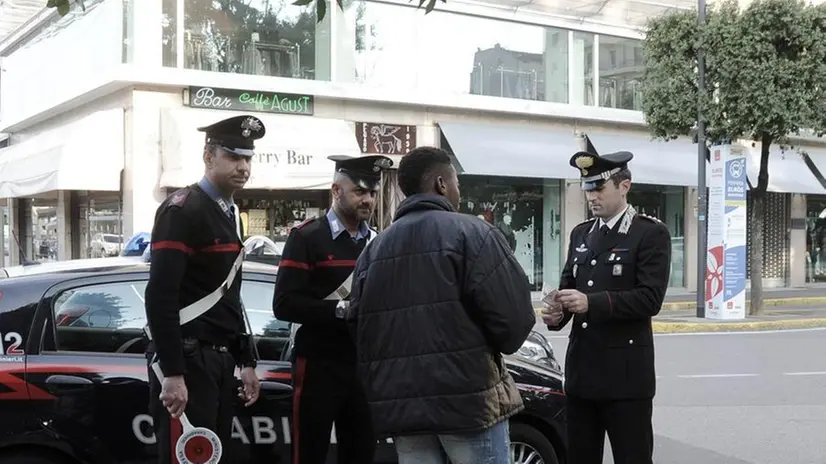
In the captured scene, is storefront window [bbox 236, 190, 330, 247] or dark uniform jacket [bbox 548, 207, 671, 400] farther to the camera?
storefront window [bbox 236, 190, 330, 247]

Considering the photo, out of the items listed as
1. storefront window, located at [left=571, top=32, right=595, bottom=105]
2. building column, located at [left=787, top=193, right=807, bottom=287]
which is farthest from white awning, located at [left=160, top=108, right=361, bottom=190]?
building column, located at [left=787, top=193, right=807, bottom=287]

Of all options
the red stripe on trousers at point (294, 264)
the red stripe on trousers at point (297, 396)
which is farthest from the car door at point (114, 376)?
the red stripe on trousers at point (294, 264)

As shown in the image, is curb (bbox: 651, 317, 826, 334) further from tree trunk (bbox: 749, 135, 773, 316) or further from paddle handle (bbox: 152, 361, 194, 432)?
paddle handle (bbox: 152, 361, 194, 432)

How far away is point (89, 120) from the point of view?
16.2 meters

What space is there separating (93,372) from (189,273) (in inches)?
42.0

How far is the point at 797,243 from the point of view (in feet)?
82.4

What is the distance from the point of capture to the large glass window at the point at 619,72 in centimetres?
2152

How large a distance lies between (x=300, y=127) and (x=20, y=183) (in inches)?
238

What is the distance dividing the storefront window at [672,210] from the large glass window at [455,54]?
3.76 m

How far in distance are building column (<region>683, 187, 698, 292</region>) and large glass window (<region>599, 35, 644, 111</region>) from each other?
2908mm

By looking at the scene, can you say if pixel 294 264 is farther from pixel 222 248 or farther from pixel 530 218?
pixel 530 218

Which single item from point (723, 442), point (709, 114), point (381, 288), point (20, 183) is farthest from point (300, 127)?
point (381, 288)

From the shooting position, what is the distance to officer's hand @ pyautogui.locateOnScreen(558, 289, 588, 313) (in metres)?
3.73

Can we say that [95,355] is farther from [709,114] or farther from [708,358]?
[709,114]
